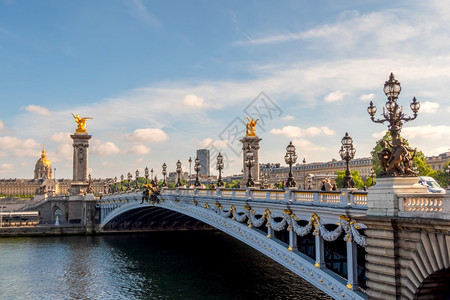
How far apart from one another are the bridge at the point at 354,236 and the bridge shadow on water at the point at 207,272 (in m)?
4.40

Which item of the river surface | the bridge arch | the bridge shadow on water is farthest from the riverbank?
the bridge arch

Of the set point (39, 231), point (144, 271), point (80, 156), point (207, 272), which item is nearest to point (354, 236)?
point (207, 272)

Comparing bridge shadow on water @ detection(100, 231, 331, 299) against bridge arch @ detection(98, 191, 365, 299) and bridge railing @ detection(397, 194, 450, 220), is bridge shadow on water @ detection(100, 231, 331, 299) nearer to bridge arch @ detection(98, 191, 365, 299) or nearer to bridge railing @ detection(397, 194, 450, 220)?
bridge arch @ detection(98, 191, 365, 299)

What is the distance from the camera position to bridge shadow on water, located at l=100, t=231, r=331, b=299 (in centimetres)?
2838

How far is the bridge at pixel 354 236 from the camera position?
37.4ft

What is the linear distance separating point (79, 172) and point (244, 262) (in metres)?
49.6

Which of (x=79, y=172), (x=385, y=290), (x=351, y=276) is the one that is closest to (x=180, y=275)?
(x=351, y=276)

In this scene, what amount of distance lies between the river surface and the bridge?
16.0ft

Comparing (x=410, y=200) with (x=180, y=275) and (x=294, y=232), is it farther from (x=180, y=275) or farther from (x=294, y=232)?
(x=180, y=275)

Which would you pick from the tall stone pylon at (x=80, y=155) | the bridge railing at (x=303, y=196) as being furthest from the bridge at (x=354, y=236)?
the tall stone pylon at (x=80, y=155)

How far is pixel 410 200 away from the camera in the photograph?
11945 mm

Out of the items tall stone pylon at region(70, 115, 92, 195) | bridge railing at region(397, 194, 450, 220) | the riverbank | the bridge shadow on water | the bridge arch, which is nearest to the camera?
bridge railing at region(397, 194, 450, 220)

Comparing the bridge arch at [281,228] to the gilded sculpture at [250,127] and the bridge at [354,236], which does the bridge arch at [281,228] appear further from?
the gilded sculpture at [250,127]

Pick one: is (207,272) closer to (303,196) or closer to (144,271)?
(144,271)
